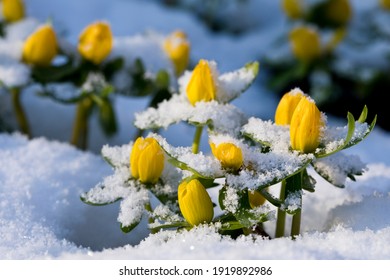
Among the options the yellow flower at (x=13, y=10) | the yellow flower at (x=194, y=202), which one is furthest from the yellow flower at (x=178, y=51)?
the yellow flower at (x=194, y=202)

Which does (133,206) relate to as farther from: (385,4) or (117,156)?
(385,4)

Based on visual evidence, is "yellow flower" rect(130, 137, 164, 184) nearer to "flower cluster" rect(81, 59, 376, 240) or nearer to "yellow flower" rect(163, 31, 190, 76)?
"flower cluster" rect(81, 59, 376, 240)

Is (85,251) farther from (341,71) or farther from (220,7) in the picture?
(220,7)

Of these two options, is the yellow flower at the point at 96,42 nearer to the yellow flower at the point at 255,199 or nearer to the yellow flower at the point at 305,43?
the yellow flower at the point at 255,199

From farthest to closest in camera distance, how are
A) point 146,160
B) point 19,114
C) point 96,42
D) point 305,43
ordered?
point 305,43 → point 19,114 → point 96,42 → point 146,160

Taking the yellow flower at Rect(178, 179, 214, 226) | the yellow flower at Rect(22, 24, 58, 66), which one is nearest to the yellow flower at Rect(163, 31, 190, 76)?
the yellow flower at Rect(22, 24, 58, 66)

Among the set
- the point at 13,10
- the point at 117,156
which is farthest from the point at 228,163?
the point at 13,10
